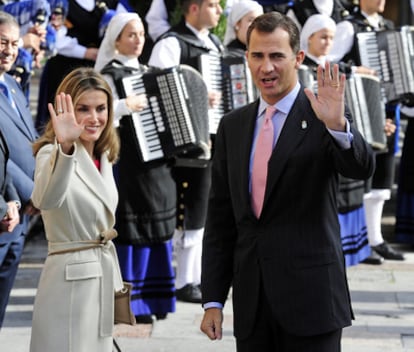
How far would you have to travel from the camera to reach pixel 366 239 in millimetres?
8344

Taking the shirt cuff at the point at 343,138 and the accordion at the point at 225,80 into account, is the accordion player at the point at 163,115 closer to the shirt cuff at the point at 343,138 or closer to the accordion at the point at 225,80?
the accordion at the point at 225,80

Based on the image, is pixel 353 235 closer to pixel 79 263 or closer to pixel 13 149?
pixel 13 149

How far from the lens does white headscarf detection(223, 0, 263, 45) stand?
24.5 feet

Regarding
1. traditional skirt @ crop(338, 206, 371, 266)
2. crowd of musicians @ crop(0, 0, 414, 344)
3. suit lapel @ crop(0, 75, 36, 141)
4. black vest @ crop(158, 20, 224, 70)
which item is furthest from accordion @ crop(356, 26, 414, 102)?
suit lapel @ crop(0, 75, 36, 141)

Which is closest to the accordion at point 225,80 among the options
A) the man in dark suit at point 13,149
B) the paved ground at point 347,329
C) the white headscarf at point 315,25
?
the white headscarf at point 315,25

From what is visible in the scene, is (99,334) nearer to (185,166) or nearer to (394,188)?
(185,166)

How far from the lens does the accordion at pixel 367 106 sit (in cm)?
789

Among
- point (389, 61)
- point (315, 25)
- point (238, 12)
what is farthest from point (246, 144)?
point (389, 61)

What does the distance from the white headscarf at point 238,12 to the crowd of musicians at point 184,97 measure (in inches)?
0.4

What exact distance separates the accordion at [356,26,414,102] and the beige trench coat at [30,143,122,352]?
4210 mm

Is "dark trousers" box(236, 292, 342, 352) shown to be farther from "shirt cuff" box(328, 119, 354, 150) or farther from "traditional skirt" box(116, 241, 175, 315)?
"traditional skirt" box(116, 241, 175, 315)

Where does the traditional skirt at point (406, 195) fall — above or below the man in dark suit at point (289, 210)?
below

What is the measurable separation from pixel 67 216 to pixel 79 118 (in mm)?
437

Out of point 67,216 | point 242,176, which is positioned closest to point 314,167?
point 242,176
